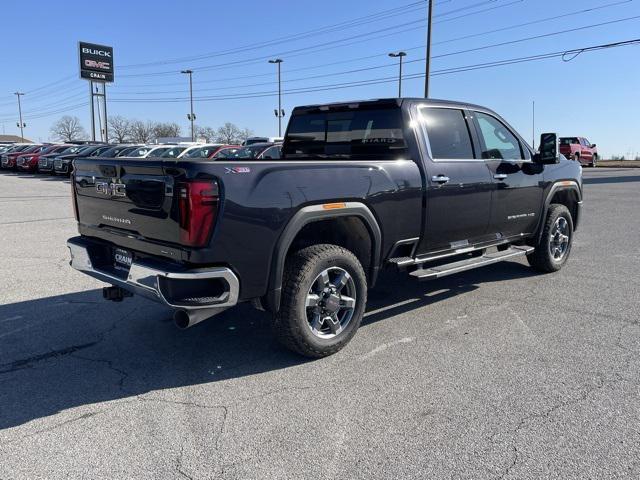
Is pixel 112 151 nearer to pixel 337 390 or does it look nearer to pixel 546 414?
pixel 337 390

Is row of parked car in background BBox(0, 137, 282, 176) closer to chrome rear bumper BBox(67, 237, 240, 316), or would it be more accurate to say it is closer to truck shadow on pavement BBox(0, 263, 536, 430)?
truck shadow on pavement BBox(0, 263, 536, 430)

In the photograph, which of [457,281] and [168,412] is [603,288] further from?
[168,412]

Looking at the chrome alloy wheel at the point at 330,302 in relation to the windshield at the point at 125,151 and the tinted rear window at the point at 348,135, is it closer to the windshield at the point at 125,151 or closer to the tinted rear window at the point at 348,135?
the tinted rear window at the point at 348,135

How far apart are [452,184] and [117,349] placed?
326 centimetres

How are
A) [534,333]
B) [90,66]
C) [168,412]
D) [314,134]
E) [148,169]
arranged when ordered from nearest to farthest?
[168,412] < [148,169] < [534,333] < [314,134] < [90,66]

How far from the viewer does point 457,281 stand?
6.48 m

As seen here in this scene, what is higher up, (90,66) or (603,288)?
(90,66)

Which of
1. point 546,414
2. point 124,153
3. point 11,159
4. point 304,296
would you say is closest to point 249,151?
point 124,153

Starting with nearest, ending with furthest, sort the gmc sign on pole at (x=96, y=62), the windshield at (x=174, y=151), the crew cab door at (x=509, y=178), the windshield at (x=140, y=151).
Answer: the crew cab door at (x=509, y=178), the windshield at (x=140, y=151), the windshield at (x=174, y=151), the gmc sign on pole at (x=96, y=62)

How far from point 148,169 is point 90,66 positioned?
55.1 m

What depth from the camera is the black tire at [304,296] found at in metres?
3.89

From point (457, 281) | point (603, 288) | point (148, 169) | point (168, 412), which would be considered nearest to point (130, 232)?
point (148, 169)

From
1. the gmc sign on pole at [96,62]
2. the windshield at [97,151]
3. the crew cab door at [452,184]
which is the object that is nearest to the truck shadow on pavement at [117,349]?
the crew cab door at [452,184]

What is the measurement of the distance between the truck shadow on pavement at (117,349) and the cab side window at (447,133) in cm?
155
